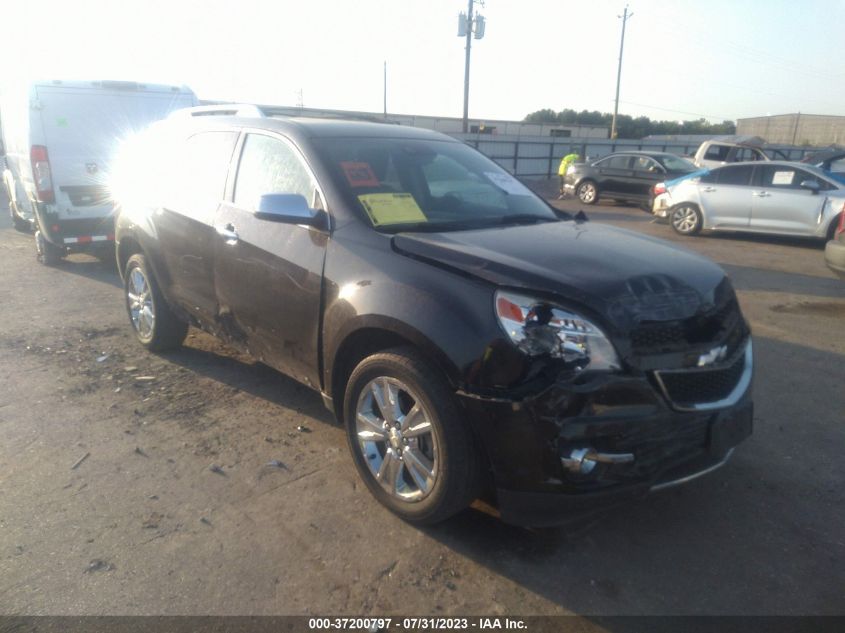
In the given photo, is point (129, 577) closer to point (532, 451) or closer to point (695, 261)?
point (532, 451)

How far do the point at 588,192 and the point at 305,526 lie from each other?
679 inches

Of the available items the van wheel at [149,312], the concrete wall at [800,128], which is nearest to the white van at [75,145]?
the van wheel at [149,312]

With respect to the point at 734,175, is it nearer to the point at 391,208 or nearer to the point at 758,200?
the point at 758,200

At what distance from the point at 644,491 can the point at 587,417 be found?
0.46 metres

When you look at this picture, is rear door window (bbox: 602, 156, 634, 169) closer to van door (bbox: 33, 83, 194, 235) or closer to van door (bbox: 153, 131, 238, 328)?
van door (bbox: 33, 83, 194, 235)

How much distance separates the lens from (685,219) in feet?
43.6

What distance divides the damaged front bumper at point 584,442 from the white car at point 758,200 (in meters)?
10.6

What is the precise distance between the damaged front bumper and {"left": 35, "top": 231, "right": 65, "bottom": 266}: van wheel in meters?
8.60

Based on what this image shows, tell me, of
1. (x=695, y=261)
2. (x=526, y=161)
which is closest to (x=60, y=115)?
(x=695, y=261)

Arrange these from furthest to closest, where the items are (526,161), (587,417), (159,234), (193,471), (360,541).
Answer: (526,161), (159,234), (193,471), (360,541), (587,417)

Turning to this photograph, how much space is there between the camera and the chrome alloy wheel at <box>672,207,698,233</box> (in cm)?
1313

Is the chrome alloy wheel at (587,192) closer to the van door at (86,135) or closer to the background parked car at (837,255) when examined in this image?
the background parked car at (837,255)

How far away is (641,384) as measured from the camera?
274 centimetres

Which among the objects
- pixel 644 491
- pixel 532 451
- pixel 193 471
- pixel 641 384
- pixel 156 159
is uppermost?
pixel 156 159
